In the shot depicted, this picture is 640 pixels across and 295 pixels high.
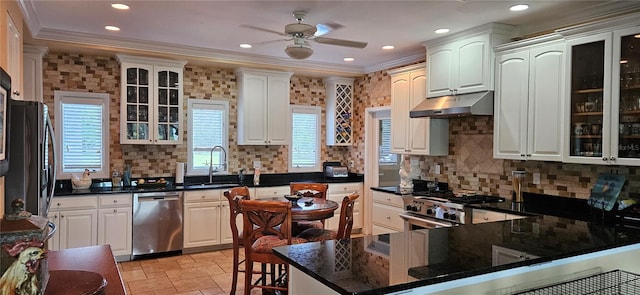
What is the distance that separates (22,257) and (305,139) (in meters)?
5.76

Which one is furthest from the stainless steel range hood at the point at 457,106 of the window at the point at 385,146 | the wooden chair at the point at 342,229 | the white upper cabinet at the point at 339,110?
the white upper cabinet at the point at 339,110

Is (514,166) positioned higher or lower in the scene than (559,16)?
lower

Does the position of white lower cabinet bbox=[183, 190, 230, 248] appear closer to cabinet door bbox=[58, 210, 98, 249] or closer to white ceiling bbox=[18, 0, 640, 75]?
cabinet door bbox=[58, 210, 98, 249]

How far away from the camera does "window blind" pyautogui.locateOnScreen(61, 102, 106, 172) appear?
5.25 metres

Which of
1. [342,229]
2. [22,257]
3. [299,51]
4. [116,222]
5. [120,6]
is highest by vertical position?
[120,6]

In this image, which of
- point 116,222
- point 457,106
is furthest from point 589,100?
point 116,222

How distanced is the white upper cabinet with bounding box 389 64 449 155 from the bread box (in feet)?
14.0

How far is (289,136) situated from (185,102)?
156cm

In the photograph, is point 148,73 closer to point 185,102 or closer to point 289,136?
point 185,102

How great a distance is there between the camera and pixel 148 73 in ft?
17.5

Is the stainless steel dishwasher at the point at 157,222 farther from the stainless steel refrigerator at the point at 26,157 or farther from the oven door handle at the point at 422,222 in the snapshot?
the oven door handle at the point at 422,222

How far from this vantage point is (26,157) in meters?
3.06

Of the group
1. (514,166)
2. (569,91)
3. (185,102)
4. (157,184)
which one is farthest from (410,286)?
(185,102)

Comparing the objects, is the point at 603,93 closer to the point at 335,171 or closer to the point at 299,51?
the point at 299,51
